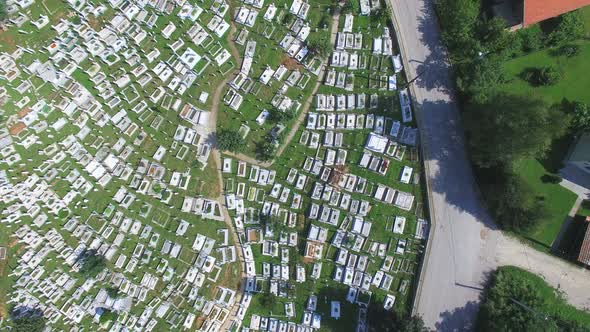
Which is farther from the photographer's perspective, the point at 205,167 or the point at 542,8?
the point at 205,167

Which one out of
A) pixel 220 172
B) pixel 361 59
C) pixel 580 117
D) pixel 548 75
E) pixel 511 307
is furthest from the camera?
pixel 220 172

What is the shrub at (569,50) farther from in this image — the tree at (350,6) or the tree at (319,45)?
the tree at (319,45)

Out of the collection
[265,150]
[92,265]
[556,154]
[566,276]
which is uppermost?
[556,154]

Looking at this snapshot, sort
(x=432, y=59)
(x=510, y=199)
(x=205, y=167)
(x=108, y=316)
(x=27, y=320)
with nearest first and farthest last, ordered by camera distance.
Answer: (x=510, y=199), (x=432, y=59), (x=27, y=320), (x=108, y=316), (x=205, y=167)

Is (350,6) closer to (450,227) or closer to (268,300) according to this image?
(450,227)

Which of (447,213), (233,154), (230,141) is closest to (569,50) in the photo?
(447,213)

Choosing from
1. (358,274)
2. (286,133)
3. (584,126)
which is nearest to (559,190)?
(584,126)

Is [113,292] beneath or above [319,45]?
beneath
